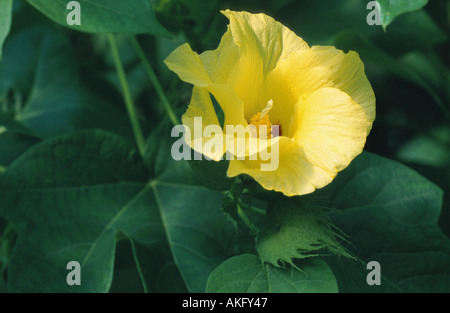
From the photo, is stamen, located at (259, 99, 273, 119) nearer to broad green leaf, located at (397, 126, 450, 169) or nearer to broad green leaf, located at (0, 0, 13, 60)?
broad green leaf, located at (0, 0, 13, 60)

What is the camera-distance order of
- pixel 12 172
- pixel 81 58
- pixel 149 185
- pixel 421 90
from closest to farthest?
pixel 12 172 < pixel 149 185 < pixel 81 58 < pixel 421 90

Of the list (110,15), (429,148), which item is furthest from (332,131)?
(429,148)

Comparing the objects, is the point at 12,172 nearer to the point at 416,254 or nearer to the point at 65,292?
the point at 65,292

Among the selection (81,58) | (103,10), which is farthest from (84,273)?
(81,58)

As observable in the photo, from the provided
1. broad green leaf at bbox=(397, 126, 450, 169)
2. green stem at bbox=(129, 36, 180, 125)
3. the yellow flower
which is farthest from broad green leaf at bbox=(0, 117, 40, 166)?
broad green leaf at bbox=(397, 126, 450, 169)

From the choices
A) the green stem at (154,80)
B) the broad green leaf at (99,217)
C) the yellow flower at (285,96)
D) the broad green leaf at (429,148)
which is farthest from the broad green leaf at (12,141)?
the broad green leaf at (429,148)
